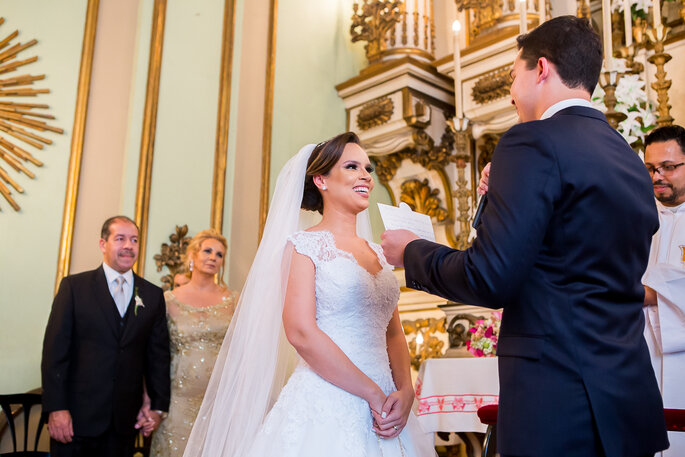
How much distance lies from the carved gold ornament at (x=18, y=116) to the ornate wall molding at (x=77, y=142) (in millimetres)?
186

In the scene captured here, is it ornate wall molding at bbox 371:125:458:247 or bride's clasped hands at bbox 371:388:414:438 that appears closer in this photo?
bride's clasped hands at bbox 371:388:414:438

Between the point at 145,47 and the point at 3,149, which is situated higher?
the point at 145,47

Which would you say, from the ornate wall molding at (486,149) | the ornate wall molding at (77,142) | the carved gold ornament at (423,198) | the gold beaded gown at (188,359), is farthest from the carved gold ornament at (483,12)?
the gold beaded gown at (188,359)

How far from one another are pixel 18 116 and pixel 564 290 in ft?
16.0

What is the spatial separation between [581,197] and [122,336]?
311 cm

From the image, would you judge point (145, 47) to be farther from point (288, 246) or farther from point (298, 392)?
point (298, 392)

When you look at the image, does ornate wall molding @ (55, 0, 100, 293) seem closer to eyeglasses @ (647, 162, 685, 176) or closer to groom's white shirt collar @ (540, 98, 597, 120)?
eyeglasses @ (647, 162, 685, 176)

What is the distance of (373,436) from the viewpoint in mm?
2281

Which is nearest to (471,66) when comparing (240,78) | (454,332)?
(240,78)

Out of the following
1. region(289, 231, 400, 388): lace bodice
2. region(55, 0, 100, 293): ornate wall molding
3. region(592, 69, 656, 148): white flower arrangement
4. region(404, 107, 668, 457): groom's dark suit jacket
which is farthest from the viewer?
region(55, 0, 100, 293): ornate wall molding

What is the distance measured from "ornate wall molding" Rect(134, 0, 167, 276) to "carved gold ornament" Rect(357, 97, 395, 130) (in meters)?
2.02

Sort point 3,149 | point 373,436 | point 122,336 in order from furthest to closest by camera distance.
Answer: point 3,149
point 122,336
point 373,436

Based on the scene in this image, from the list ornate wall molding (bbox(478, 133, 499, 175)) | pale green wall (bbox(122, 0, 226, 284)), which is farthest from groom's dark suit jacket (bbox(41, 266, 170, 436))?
ornate wall molding (bbox(478, 133, 499, 175))

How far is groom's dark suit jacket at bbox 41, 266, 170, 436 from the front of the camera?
3.65m
